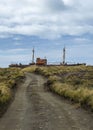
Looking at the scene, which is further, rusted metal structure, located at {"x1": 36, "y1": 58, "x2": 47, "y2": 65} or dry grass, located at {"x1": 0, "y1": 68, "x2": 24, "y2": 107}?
rusted metal structure, located at {"x1": 36, "y1": 58, "x2": 47, "y2": 65}

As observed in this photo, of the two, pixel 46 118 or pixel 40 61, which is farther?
pixel 40 61

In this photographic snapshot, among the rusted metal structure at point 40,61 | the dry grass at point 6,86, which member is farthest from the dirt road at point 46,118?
the rusted metal structure at point 40,61

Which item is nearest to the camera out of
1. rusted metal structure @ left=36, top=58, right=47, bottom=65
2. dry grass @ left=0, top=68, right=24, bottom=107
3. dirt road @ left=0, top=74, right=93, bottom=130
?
dirt road @ left=0, top=74, right=93, bottom=130

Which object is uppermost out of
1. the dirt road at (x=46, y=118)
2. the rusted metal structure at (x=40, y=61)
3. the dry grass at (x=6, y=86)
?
the rusted metal structure at (x=40, y=61)

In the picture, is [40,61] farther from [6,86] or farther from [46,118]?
[46,118]

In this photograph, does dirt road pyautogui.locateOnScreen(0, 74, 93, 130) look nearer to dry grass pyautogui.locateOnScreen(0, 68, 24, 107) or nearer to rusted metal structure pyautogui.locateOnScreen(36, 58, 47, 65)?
dry grass pyautogui.locateOnScreen(0, 68, 24, 107)

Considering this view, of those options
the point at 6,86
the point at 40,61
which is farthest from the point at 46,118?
the point at 40,61

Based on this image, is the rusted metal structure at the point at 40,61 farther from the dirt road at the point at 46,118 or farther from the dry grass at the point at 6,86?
the dirt road at the point at 46,118

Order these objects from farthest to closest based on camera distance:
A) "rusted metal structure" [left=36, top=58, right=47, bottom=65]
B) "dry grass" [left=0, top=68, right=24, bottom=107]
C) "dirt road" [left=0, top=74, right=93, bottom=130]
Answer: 1. "rusted metal structure" [left=36, top=58, right=47, bottom=65]
2. "dry grass" [left=0, top=68, right=24, bottom=107]
3. "dirt road" [left=0, top=74, right=93, bottom=130]

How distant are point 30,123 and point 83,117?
3389mm

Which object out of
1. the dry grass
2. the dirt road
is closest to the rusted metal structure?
the dry grass

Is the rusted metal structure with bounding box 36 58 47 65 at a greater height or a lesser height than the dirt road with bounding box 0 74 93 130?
greater

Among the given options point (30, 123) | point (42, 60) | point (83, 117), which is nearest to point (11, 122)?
point (30, 123)

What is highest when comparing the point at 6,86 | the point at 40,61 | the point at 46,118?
the point at 40,61
